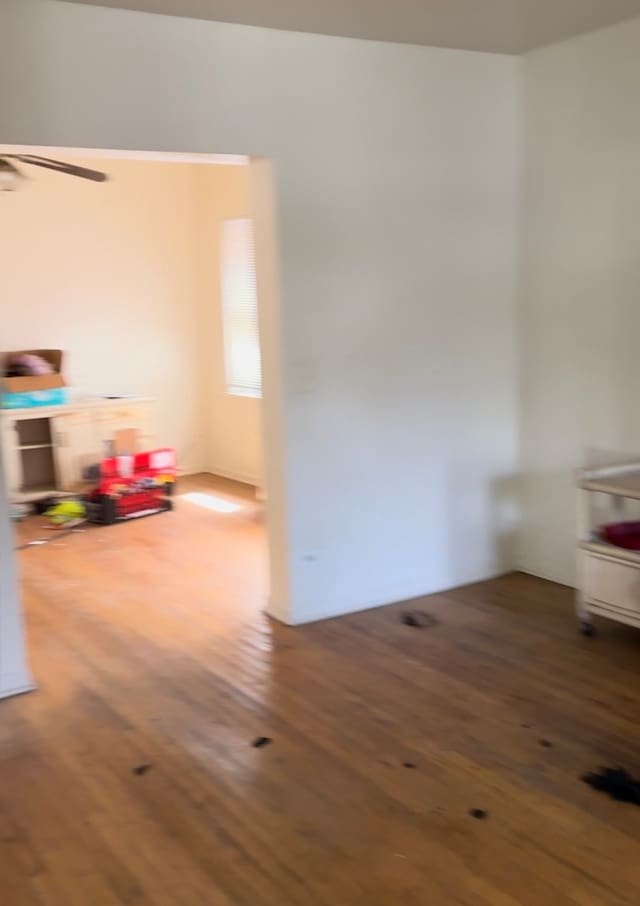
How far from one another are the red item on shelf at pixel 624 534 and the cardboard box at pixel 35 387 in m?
4.23

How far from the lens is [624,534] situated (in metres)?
3.69

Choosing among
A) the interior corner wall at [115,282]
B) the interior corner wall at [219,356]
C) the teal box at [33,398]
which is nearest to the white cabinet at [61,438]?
the teal box at [33,398]

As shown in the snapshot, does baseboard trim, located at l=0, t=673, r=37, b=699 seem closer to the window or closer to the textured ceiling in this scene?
the textured ceiling

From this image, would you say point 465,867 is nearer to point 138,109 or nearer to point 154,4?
point 138,109

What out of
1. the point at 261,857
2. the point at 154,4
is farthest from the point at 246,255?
the point at 261,857

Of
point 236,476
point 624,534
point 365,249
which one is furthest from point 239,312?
point 624,534

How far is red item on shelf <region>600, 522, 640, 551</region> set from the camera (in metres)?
3.60

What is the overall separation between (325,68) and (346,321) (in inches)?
43.0

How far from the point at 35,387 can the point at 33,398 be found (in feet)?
0.27

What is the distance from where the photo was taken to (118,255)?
6.96 metres

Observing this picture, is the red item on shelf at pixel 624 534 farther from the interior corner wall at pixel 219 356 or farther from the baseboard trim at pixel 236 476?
the baseboard trim at pixel 236 476

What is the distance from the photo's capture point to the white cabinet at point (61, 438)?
21.0 feet

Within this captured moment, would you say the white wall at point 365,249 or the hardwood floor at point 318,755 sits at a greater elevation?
the white wall at point 365,249

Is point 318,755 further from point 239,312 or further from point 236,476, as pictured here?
point 239,312
